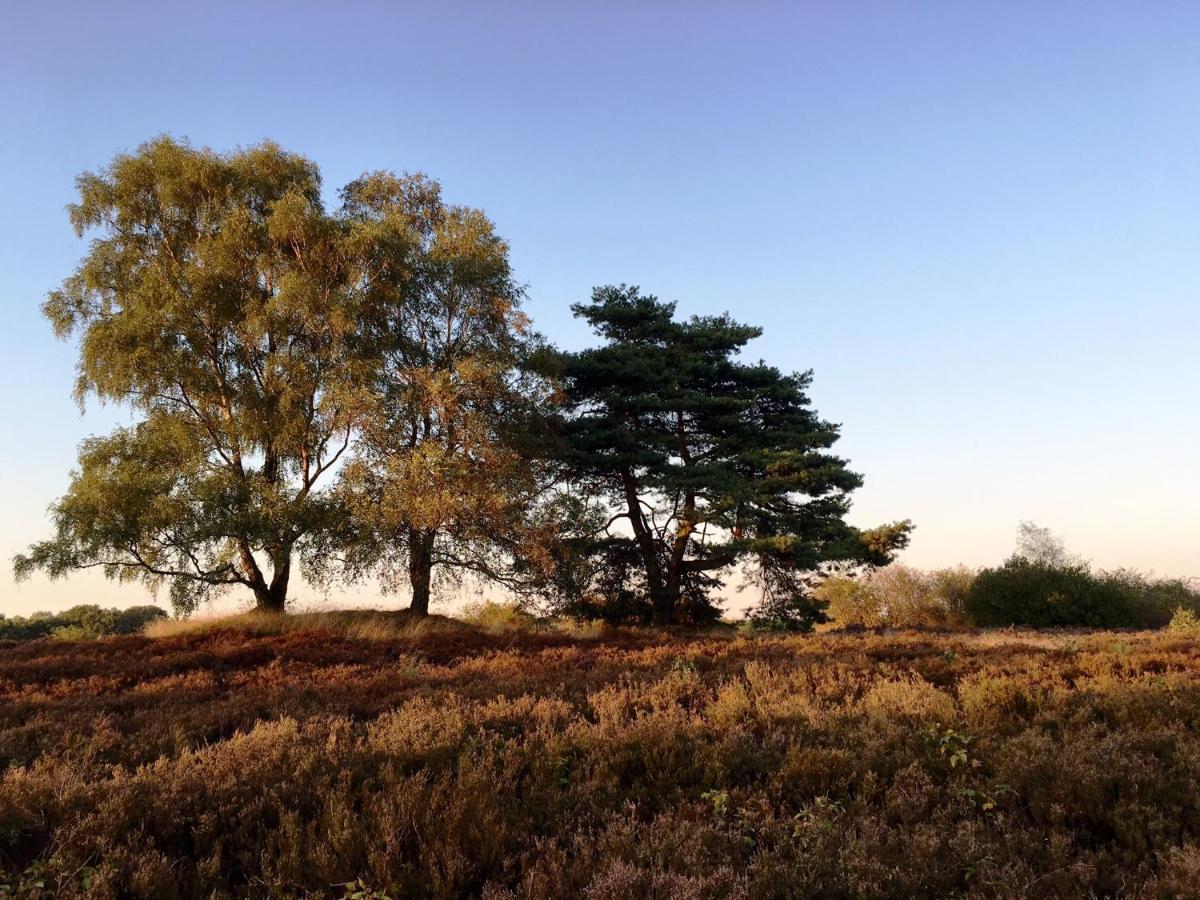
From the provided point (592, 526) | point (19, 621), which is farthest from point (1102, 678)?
point (19, 621)

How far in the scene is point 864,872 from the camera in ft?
14.8

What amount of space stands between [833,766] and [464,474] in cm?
1423

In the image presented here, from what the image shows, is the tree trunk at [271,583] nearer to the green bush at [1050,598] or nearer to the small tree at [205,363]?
the small tree at [205,363]

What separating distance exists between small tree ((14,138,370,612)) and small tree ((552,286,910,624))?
319 inches

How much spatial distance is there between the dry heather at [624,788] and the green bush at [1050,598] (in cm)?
2180

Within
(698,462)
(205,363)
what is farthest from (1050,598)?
(205,363)

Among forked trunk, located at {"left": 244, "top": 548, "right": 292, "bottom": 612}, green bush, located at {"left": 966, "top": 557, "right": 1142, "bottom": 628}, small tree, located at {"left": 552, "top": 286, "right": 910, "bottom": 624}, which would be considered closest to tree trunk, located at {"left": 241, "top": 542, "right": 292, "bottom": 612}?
forked trunk, located at {"left": 244, "top": 548, "right": 292, "bottom": 612}

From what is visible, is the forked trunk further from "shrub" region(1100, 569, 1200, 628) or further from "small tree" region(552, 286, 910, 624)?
"shrub" region(1100, 569, 1200, 628)

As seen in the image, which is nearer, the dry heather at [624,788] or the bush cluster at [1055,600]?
the dry heather at [624,788]

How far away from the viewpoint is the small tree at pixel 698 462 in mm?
22891

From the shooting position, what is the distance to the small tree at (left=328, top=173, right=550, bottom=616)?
19.2 meters

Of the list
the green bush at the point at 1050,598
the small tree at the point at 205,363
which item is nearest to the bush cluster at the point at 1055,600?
the green bush at the point at 1050,598

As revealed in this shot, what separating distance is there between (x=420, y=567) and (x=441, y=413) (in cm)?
493

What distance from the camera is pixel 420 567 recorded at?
21641 millimetres
